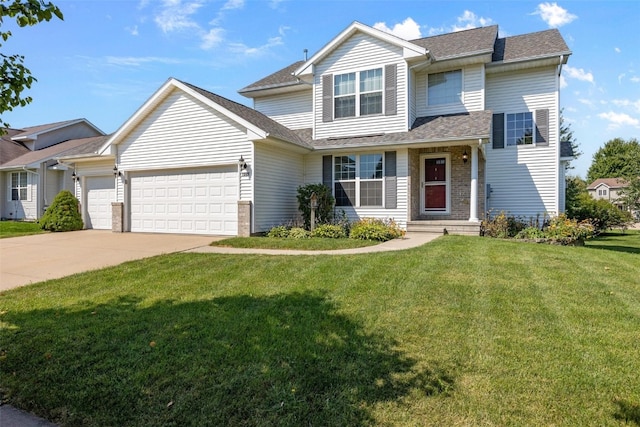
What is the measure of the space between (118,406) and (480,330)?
3536 millimetres

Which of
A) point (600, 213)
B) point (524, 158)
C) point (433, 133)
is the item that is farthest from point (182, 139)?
point (600, 213)

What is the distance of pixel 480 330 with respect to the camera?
3.99 m

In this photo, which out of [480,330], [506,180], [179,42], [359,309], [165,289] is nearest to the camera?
[480,330]

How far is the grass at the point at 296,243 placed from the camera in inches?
367

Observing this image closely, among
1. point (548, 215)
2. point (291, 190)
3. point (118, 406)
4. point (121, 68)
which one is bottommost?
point (118, 406)

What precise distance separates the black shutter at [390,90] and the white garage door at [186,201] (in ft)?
19.8

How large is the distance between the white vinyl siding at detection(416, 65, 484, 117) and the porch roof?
1.06ft

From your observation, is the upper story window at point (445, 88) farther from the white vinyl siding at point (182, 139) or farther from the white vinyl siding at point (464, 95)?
the white vinyl siding at point (182, 139)

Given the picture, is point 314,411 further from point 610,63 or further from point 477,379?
point 610,63

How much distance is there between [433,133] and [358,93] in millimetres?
3385

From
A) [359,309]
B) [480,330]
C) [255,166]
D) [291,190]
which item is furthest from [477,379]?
[291,190]

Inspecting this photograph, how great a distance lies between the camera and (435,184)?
1385 centimetres

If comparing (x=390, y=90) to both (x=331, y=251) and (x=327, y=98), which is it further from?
(x=331, y=251)

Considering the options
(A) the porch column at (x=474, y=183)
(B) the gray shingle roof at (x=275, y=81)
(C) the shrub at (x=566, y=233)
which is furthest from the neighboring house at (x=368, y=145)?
(C) the shrub at (x=566, y=233)
